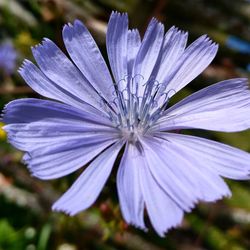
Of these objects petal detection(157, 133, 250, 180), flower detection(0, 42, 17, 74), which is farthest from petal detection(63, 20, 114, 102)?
flower detection(0, 42, 17, 74)

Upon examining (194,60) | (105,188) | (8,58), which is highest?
(8,58)

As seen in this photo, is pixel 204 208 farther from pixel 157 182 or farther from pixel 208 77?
pixel 157 182

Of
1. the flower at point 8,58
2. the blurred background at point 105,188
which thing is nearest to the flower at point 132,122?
the blurred background at point 105,188

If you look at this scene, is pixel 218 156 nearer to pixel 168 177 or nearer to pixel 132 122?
pixel 168 177

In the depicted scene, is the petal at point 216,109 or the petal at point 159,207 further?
the petal at point 216,109

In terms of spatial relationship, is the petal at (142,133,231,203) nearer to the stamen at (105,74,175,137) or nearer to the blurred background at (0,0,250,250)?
the stamen at (105,74,175,137)

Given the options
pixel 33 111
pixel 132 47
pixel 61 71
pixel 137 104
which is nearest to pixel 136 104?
pixel 137 104

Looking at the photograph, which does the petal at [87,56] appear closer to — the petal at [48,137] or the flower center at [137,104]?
the flower center at [137,104]
